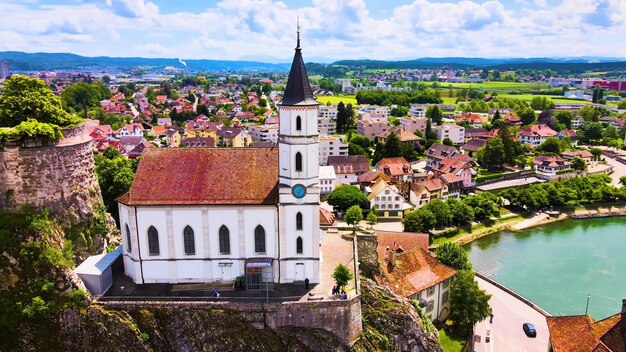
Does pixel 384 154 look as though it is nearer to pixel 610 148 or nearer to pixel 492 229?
pixel 492 229

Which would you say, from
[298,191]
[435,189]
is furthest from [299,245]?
[435,189]

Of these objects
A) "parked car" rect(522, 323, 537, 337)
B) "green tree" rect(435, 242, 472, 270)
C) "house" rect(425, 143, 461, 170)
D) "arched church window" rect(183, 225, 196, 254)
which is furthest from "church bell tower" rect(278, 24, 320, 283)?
"house" rect(425, 143, 461, 170)

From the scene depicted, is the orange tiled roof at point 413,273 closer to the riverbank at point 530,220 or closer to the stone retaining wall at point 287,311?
the stone retaining wall at point 287,311

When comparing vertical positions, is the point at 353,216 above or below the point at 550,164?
above

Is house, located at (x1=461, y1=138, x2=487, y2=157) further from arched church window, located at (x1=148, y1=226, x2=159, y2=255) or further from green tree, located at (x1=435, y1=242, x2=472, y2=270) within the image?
arched church window, located at (x1=148, y1=226, x2=159, y2=255)

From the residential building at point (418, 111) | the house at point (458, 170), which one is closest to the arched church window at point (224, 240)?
the house at point (458, 170)

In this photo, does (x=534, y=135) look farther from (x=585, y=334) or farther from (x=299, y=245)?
(x=299, y=245)
